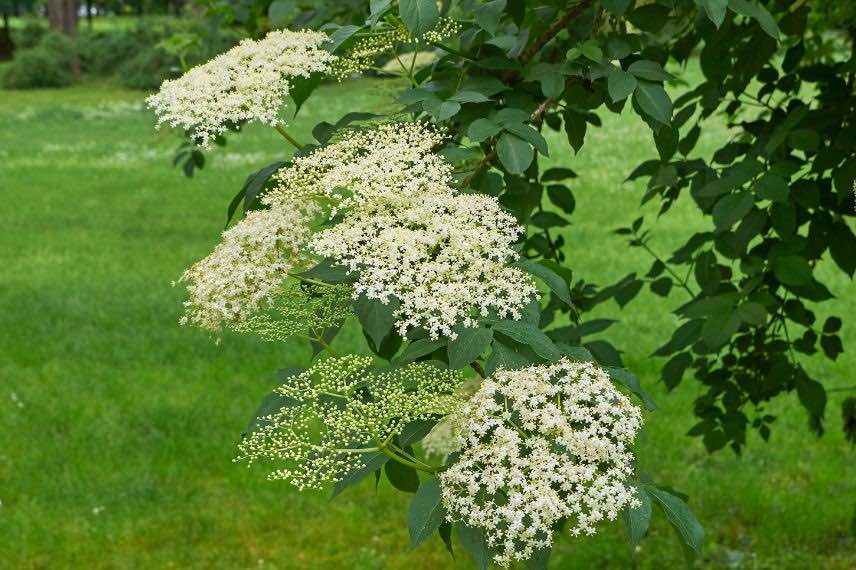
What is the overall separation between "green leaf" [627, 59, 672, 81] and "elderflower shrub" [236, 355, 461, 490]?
2.92 ft

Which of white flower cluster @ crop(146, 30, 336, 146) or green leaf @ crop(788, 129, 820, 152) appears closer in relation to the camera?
white flower cluster @ crop(146, 30, 336, 146)

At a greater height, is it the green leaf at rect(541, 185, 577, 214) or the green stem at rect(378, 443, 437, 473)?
the green stem at rect(378, 443, 437, 473)

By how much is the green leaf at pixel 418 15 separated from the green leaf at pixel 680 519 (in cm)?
98

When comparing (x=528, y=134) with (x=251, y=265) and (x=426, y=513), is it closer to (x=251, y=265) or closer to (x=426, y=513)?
(x=251, y=265)

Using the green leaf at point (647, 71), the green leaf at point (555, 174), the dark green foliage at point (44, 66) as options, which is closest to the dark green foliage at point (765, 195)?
the green leaf at point (555, 174)

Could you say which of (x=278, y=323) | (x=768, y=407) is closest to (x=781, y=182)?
(x=278, y=323)

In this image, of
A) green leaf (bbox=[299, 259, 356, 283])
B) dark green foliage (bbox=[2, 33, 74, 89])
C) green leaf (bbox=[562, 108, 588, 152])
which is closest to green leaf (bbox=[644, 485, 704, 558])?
green leaf (bbox=[299, 259, 356, 283])

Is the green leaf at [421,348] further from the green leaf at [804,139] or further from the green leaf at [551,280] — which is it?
the green leaf at [804,139]

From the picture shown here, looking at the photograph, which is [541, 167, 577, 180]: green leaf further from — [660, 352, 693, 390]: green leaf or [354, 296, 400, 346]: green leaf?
[354, 296, 400, 346]: green leaf

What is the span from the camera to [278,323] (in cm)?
209

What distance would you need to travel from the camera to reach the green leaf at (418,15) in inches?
86.0

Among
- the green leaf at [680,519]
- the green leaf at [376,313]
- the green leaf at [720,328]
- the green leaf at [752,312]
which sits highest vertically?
the green leaf at [376,313]

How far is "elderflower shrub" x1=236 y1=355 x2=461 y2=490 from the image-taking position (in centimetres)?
177

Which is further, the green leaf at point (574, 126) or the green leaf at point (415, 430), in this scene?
the green leaf at point (574, 126)
